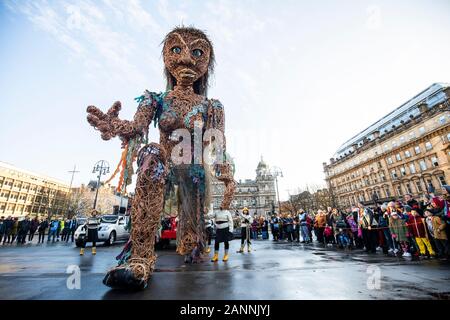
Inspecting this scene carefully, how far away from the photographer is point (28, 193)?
188ft

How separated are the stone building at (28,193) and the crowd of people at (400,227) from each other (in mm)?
59799

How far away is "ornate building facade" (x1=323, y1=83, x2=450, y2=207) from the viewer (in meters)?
33.7

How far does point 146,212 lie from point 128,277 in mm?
669

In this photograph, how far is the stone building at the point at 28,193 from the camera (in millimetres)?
52281

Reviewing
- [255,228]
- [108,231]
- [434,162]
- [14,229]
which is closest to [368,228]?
[108,231]

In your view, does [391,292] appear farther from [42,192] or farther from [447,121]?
[42,192]

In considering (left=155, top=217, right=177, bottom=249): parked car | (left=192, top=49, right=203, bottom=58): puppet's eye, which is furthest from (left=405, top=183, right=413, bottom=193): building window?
(left=192, top=49, right=203, bottom=58): puppet's eye

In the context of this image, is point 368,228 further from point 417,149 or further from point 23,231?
point 417,149

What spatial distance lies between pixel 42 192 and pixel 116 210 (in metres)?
57.2

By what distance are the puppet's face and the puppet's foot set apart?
9.52 feet

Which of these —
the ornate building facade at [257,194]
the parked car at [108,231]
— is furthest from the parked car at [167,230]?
the ornate building facade at [257,194]

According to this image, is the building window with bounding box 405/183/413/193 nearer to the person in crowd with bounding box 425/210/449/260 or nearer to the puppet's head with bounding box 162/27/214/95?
the person in crowd with bounding box 425/210/449/260
